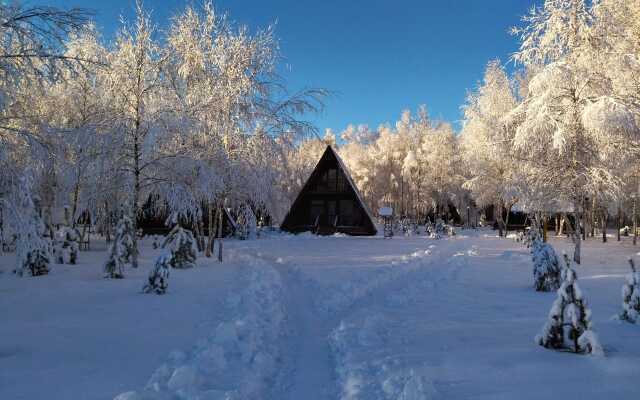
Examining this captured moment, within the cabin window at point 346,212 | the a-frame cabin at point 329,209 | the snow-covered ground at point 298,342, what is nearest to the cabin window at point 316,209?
the a-frame cabin at point 329,209

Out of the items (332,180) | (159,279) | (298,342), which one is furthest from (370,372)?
(332,180)

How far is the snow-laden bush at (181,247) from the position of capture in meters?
12.5

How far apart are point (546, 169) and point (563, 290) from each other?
1085cm

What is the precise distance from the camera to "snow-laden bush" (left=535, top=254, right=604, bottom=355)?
4715 mm

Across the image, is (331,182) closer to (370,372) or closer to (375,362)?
(375,362)

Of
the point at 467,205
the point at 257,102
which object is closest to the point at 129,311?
the point at 257,102

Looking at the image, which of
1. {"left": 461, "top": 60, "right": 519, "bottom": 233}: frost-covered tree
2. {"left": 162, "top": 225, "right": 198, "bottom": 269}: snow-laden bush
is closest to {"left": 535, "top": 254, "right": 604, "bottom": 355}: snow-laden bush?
{"left": 162, "top": 225, "right": 198, "bottom": 269}: snow-laden bush

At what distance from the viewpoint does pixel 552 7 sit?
44.1 feet

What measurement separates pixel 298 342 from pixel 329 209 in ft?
85.9

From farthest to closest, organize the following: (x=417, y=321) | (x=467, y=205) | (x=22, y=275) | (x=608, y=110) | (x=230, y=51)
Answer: (x=467, y=205)
(x=230, y=51)
(x=608, y=110)
(x=22, y=275)
(x=417, y=321)

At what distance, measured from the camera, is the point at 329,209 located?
104 ft

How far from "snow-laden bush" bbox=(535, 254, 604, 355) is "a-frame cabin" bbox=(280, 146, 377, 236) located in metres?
24.7

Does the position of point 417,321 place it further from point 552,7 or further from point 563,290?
point 552,7

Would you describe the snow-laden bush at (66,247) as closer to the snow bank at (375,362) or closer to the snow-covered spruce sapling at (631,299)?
the snow bank at (375,362)
